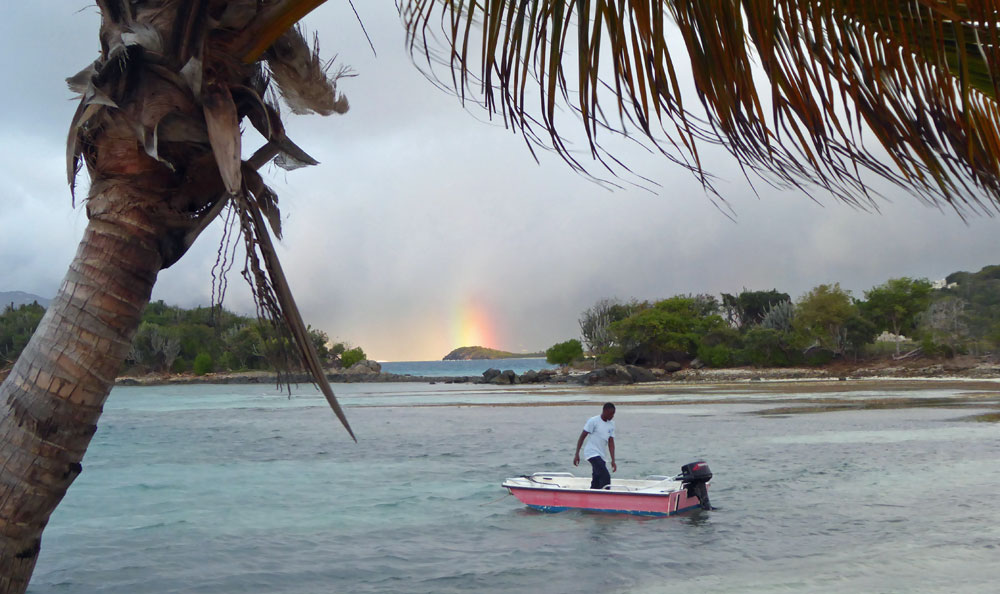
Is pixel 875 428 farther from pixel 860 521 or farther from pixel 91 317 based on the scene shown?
pixel 91 317

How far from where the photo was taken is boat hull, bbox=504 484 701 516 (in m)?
14.3

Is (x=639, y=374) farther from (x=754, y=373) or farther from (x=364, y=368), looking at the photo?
(x=364, y=368)

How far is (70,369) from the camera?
2.84 meters

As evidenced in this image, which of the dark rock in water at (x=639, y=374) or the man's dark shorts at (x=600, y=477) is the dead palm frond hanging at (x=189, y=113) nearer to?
the man's dark shorts at (x=600, y=477)

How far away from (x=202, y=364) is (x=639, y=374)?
64.8 m

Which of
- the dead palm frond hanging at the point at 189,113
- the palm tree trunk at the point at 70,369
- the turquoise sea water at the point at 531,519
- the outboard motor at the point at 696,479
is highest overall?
the dead palm frond hanging at the point at 189,113

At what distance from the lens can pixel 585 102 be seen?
2.27m

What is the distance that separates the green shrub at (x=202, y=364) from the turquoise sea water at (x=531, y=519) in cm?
7892

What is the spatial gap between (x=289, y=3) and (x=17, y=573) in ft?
7.48

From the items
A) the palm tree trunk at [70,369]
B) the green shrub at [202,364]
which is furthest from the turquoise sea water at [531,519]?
the green shrub at [202,364]

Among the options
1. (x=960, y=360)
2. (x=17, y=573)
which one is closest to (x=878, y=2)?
(x=17, y=573)

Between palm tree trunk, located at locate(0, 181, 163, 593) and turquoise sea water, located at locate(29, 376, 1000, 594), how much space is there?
370 inches

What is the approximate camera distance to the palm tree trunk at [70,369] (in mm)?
2801

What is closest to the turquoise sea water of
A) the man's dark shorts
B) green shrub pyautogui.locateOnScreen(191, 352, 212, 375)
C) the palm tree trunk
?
the man's dark shorts
